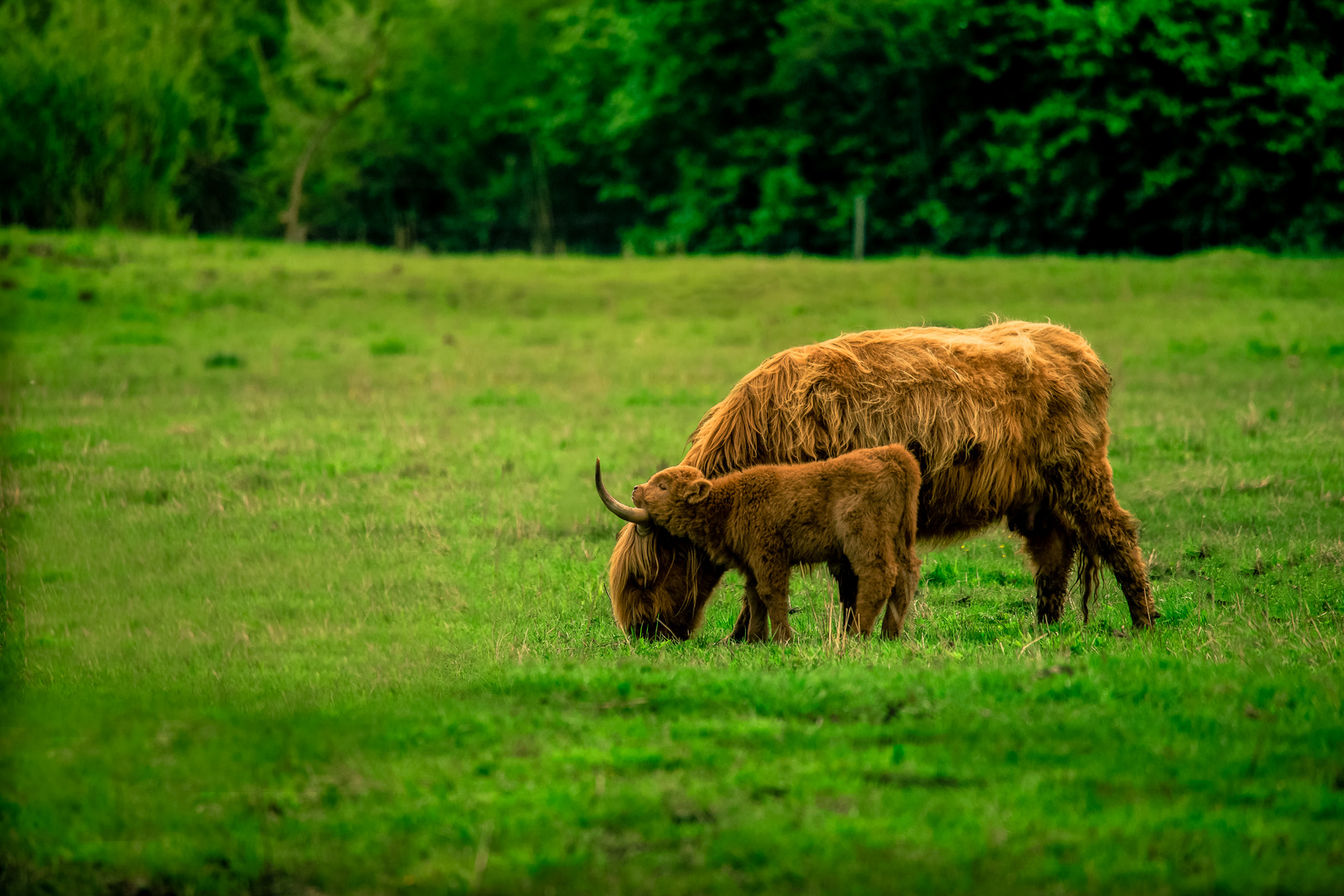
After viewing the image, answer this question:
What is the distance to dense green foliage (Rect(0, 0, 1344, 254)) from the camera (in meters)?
29.3

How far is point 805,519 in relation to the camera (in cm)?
701

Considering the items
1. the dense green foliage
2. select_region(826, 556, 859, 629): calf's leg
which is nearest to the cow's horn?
select_region(826, 556, 859, 629): calf's leg

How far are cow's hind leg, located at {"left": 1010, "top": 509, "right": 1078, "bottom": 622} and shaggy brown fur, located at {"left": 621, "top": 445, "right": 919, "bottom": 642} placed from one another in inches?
50.8

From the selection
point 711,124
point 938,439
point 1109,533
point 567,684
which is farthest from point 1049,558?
point 711,124

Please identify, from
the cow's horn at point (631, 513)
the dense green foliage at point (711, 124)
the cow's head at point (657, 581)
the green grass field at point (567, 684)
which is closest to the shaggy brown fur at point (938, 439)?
the cow's head at point (657, 581)

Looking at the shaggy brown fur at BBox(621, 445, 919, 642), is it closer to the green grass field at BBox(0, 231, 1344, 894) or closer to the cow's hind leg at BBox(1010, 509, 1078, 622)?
the green grass field at BBox(0, 231, 1344, 894)

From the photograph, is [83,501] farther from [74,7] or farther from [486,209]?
[486,209]

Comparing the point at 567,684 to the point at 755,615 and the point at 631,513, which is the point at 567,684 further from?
the point at 755,615

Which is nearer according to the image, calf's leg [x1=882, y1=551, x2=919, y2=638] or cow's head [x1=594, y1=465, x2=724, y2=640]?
calf's leg [x1=882, y1=551, x2=919, y2=638]

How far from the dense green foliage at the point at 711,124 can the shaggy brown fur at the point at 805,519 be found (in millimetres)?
23869

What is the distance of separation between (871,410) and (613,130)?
40.8 m

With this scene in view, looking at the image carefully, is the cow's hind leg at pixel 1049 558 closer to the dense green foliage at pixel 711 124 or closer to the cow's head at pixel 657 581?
the cow's head at pixel 657 581

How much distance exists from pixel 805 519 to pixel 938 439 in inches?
42.3

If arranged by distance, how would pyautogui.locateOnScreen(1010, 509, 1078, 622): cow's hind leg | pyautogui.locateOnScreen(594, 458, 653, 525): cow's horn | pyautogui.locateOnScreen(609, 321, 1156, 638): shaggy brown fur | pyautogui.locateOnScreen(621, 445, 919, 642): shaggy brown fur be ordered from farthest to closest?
pyautogui.locateOnScreen(1010, 509, 1078, 622): cow's hind leg
pyautogui.locateOnScreen(609, 321, 1156, 638): shaggy brown fur
pyautogui.locateOnScreen(594, 458, 653, 525): cow's horn
pyautogui.locateOnScreen(621, 445, 919, 642): shaggy brown fur
